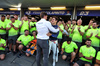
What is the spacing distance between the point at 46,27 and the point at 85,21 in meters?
6.52

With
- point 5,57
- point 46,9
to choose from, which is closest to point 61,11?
point 46,9

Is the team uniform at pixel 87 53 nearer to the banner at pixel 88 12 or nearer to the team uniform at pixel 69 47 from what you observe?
the team uniform at pixel 69 47

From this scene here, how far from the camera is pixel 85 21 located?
7.33 m

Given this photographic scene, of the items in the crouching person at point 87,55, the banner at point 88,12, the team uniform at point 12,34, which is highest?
the banner at point 88,12

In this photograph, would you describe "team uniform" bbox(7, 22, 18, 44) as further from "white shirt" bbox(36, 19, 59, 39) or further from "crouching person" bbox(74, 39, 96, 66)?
"crouching person" bbox(74, 39, 96, 66)

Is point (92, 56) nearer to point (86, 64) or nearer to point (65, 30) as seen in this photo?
point (86, 64)

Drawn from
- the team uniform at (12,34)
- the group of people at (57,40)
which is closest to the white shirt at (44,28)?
the group of people at (57,40)

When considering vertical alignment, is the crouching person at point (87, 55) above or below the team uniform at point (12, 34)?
below

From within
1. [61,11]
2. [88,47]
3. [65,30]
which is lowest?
[88,47]

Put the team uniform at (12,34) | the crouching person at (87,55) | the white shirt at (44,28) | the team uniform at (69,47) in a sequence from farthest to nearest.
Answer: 1. the team uniform at (12,34)
2. the team uniform at (69,47)
3. the crouching person at (87,55)
4. the white shirt at (44,28)

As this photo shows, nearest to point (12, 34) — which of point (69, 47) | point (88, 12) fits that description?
point (69, 47)

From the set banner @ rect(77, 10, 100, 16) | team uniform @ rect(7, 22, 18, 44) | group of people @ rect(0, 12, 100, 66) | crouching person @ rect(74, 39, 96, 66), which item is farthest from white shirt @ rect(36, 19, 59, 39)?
banner @ rect(77, 10, 100, 16)

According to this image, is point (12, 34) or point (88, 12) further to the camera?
point (88, 12)

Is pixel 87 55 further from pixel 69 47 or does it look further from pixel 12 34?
pixel 12 34
